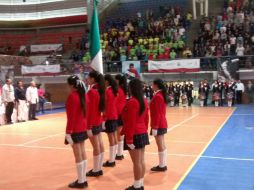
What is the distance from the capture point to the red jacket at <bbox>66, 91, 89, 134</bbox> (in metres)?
4.51

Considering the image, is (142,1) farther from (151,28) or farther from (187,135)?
(187,135)

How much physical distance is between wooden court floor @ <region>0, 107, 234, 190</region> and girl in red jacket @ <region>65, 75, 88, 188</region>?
0.53 metres

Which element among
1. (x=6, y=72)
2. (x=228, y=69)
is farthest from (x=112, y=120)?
(x=6, y=72)

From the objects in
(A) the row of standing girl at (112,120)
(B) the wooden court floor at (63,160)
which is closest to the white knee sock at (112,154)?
(A) the row of standing girl at (112,120)

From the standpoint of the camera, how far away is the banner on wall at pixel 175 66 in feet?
56.2

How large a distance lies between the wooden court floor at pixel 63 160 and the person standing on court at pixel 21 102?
246cm

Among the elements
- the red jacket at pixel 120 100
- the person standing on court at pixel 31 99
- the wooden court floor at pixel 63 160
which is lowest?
the wooden court floor at pixel 63 160

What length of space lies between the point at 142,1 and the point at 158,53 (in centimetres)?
825

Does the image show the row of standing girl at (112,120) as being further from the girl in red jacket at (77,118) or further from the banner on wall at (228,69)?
the banner on wall at (228,69)

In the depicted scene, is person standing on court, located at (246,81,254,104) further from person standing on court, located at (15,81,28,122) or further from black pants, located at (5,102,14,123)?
black pants, located at (5,102,14,123)

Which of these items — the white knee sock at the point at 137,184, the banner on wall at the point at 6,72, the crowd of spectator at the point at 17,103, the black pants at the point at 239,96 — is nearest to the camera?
the white knee sock at the point at 137,184

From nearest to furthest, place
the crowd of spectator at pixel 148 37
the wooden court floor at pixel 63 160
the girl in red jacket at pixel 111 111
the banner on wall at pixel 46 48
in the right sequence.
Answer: the wooden court floor at pixel 63 160
the girl in red jacket at pixel 111 111
the crowd of spectator at pixel 148 37
the banner on wall at pixel 46 48

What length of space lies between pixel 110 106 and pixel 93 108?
0.57 metres

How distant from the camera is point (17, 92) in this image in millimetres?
13039
